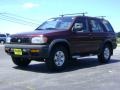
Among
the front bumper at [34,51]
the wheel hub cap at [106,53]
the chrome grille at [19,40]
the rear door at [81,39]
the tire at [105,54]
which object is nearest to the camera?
the front bumper at [34,51]

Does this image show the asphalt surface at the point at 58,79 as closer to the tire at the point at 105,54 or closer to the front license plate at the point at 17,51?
the front license plate at the point at 17,51

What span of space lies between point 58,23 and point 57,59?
1.64 meters

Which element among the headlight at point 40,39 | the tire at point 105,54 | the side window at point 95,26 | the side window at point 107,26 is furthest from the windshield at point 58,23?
the side window at point 107,26

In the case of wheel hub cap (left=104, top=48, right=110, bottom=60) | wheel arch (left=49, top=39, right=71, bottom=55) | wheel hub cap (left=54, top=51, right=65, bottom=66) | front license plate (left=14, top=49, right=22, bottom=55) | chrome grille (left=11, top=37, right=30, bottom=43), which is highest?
chrome grille (left=11, top=37, right=30, bottom=43)

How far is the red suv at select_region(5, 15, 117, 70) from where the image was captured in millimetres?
9836

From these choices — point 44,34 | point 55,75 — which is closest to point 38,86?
point 55,75

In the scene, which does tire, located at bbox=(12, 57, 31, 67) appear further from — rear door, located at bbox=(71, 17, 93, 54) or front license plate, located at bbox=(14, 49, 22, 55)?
rear door, located at bbox=(71, 17, 93, 54)

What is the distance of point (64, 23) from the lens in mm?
11203

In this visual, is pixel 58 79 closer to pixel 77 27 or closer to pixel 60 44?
pixel 60 44

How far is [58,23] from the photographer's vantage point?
1134 centimetres

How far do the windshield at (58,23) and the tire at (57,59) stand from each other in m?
0.90

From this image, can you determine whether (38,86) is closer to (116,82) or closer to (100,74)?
(116,82)

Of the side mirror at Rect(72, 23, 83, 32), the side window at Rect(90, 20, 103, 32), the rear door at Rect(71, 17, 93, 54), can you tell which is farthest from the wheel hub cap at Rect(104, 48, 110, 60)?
the side mirror at Rect(72, 23, 83, 32)

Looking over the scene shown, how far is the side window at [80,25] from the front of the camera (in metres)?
11.0
